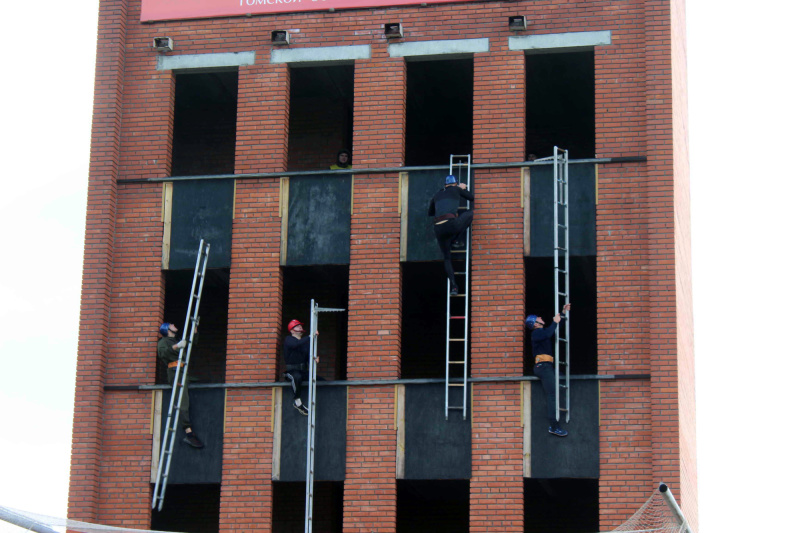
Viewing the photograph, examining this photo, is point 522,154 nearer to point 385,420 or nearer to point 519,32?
point 519,32

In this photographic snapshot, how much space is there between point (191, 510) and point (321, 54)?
9459mm

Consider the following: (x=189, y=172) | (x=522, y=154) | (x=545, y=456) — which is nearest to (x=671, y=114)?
(x=522, y=154)

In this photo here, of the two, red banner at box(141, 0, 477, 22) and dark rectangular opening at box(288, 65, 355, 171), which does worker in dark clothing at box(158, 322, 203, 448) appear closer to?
dark rectangular opening at box(288, 65, 355, 171)

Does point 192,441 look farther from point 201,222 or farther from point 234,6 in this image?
point 234,6

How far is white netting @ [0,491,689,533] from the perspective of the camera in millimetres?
18969

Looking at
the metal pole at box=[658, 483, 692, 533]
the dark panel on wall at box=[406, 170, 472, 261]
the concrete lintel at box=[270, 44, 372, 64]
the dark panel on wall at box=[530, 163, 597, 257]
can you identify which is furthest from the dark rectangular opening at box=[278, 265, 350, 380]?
the metal pole at box=[658, 483, 692, 533]

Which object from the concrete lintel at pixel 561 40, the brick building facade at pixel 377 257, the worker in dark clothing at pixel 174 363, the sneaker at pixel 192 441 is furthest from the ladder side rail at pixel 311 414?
the concrete lintel at pixel 561 40

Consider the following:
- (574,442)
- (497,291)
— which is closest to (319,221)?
→ (497,291)

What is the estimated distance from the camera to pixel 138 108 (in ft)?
91.5

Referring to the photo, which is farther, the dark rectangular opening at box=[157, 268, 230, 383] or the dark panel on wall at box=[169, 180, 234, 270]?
the dark rectangular opening at box=[157, 268, 230, 383]

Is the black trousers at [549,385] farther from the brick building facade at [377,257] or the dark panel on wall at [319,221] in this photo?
the dark panel on wall at [319,221]

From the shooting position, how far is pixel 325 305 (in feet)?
97.8

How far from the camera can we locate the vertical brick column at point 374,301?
2503cm

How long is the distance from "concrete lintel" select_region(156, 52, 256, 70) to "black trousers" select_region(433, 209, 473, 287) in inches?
208
